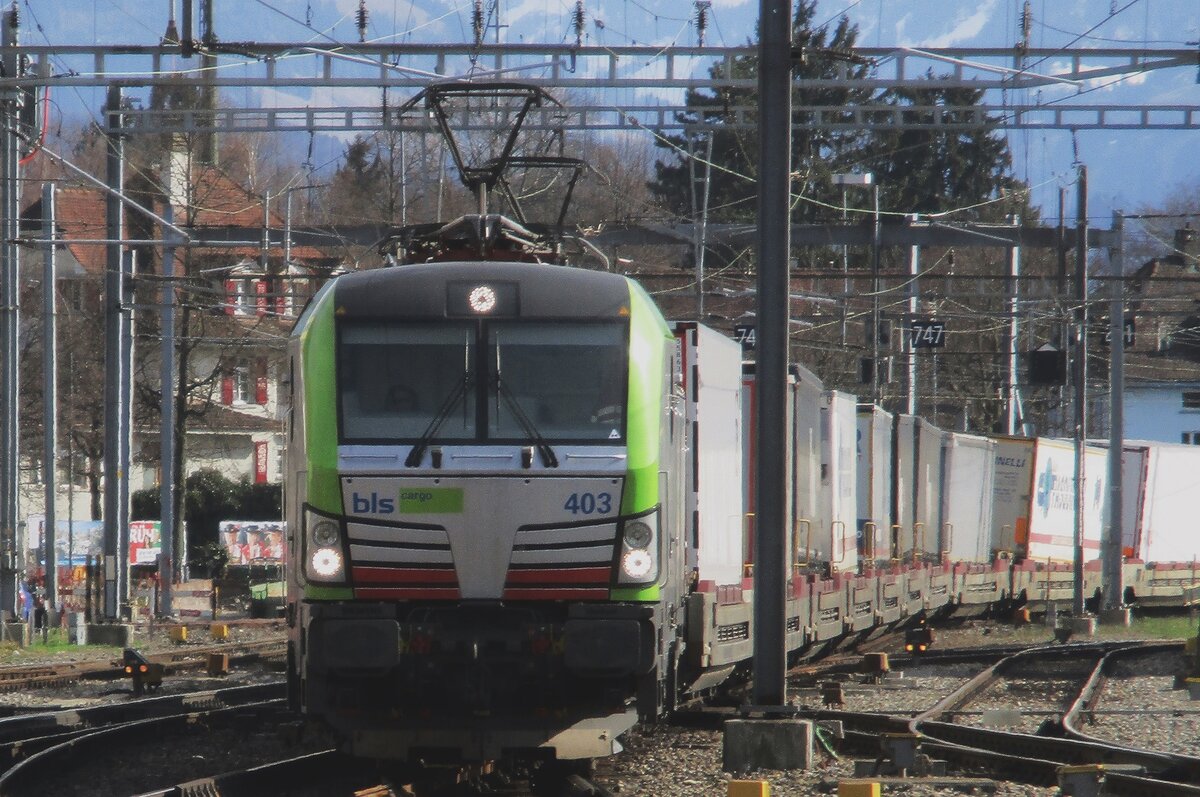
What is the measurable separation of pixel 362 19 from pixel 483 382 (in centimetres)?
1094

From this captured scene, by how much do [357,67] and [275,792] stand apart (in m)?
11.1

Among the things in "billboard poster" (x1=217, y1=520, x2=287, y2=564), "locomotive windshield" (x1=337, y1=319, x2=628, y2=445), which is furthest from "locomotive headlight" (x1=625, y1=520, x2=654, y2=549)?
"billboard poster" (x1=217, y1=520, x2=287, y2=564)

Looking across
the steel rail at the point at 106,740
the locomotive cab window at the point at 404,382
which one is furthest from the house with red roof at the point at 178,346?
the locomotive cab window at the point at 404,382

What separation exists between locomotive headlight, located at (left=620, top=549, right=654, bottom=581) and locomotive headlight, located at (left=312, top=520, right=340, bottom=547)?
160cm

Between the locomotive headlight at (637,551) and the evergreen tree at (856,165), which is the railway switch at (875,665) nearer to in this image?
the locomotive headlight at (637,551)

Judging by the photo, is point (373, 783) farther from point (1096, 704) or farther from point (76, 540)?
point (76, 540)

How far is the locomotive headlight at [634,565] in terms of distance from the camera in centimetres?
962

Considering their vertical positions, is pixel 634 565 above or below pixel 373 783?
above

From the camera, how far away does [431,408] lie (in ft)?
32.1

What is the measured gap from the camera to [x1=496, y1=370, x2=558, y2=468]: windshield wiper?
31.5 feet

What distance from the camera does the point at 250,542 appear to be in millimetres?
48844

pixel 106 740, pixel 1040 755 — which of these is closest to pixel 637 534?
pixel 1040 755

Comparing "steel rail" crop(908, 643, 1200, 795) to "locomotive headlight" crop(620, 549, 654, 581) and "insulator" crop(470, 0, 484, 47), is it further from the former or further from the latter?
"insulator" crop(470, 0, 484, 47)

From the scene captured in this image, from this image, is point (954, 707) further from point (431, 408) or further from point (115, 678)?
point (115, 678)
